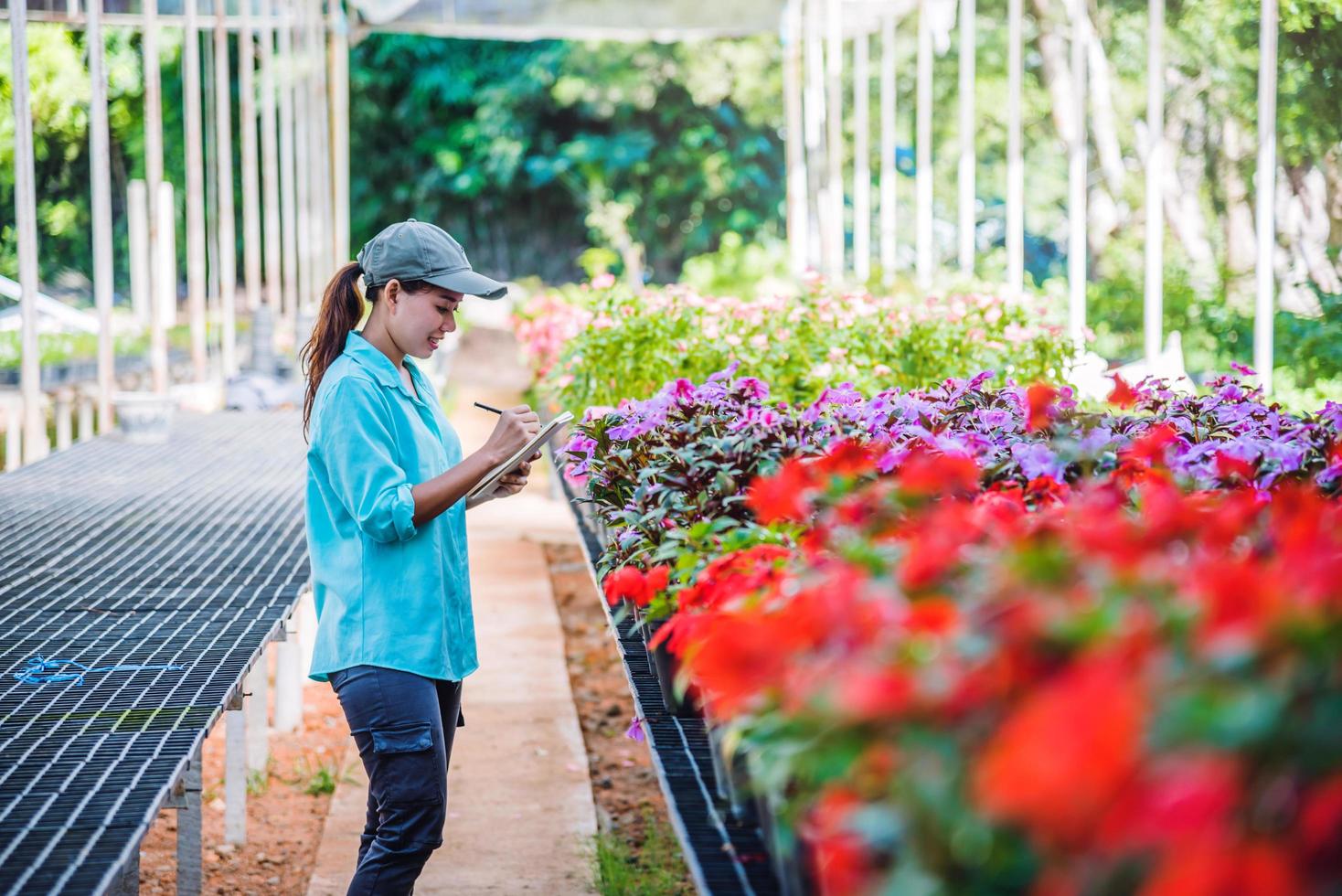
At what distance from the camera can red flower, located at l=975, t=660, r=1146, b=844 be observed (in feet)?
2.60

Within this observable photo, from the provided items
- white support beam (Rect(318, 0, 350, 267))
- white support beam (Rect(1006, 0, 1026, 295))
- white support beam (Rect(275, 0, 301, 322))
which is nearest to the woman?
white support beam (Rect(1006, 0, 1026, 295))

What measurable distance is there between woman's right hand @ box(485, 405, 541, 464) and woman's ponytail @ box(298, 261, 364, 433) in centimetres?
33

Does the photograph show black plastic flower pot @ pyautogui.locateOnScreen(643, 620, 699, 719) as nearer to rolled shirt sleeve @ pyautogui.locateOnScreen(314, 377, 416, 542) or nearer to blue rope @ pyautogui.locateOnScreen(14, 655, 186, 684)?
rolled shirt sleeve @ pyautogui.locateOnScreen(314, 377, 416, 542)

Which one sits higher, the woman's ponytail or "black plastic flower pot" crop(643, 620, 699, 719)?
the woman's ponytail

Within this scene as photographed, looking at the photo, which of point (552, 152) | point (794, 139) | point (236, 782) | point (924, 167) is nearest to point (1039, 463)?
point (236, 782)

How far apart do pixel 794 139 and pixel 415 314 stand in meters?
12.0

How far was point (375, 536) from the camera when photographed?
2.38m

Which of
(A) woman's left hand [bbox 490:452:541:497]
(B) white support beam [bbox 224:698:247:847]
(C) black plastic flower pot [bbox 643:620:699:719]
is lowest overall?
(B) white support beam [bbox 224:698:247:847]

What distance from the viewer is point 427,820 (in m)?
2.48

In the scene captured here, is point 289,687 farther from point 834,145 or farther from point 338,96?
point 338,96

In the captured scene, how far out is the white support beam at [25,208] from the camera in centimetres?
564

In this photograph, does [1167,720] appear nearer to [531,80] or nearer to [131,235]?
[131,235]

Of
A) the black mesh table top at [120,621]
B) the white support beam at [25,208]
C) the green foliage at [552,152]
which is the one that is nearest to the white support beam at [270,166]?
the black mesh table top at [120,621]

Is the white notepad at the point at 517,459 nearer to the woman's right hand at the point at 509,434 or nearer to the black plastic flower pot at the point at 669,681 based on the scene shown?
the woman's right hand at the point at 509,434
